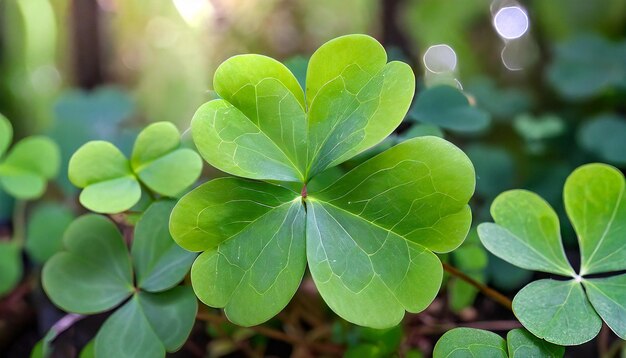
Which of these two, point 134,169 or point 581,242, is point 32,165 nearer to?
point 134,169

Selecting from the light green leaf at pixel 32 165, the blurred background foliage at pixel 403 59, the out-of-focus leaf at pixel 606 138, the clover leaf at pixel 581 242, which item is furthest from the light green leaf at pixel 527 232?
the light green leaf at pixel 32 165

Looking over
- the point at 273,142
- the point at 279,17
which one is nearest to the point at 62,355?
the point at 273,142

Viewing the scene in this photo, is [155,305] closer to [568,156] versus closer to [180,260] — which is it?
[180,260]

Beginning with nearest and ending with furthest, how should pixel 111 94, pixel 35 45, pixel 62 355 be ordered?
pixel 62 355 < pixel 111 94 < pixel 35 45

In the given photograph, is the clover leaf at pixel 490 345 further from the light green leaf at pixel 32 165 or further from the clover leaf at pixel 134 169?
the light green leaf at pixel 32 165

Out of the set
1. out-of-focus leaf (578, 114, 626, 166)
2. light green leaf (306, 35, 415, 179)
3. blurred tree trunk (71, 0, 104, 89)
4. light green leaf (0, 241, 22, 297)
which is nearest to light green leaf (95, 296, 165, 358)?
light green leaf (306, 35, 415, 179)

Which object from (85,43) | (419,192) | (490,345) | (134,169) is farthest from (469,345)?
(85,43)
